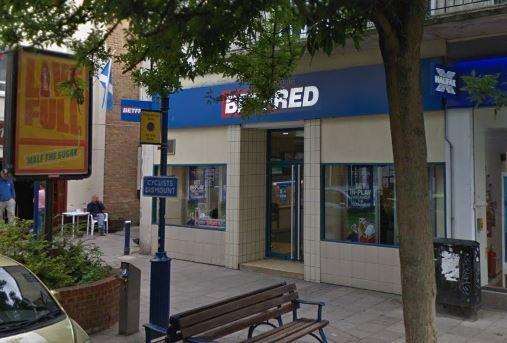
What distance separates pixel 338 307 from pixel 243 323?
10.4ft

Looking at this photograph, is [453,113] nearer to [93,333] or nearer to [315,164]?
[315,164]

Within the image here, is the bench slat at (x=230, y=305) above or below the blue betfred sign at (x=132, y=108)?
below

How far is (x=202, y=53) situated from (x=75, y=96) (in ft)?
6.36

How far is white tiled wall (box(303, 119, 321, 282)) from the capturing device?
33.8 feet

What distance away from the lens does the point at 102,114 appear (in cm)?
1952

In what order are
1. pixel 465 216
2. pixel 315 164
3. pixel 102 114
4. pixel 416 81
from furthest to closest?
pixel 102 114 < pixel 315 164 < pixel 465 216 < pixel 416 81

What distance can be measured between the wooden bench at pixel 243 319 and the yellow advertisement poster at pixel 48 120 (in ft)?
11.6

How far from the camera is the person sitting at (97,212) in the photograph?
17.9 metres

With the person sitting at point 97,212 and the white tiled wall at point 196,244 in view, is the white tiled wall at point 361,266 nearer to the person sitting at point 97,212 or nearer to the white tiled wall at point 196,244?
the white tiled wall at point 196,244

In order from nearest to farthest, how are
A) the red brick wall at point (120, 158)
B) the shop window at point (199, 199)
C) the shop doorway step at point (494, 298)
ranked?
the shop doorway step at point (494, 298)
the shop window at point (199, 199)
the red brick wall at point (120, 158)

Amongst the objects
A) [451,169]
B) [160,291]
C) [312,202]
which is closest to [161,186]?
[160,291]

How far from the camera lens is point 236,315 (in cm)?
572

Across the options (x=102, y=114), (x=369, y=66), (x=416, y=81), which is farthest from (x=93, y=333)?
(x=102, y=114)

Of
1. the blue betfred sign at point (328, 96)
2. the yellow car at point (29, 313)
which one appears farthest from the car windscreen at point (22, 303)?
the blue betfred sign at point (328, 96)
